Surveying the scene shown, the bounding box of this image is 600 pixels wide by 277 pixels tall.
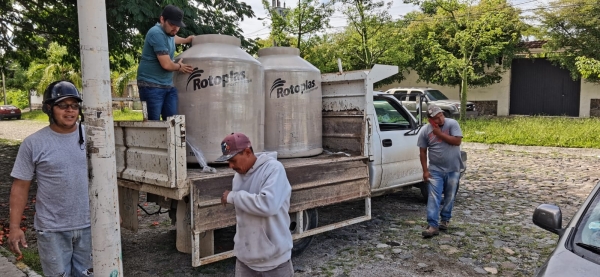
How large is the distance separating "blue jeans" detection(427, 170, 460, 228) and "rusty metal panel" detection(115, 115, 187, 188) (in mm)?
3177

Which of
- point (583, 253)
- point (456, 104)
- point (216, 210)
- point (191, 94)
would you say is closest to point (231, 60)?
point (191, 94)

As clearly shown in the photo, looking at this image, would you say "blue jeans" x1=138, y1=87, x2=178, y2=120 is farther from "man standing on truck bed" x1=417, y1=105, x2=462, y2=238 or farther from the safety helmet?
"man standing on truck bed" x1=417, y1=105, x2=462, y2=238

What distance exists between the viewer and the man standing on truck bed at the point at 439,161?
18.2 feet

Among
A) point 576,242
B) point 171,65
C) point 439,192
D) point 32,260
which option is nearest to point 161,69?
point 171,65

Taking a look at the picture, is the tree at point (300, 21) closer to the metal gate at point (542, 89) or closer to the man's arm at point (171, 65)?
the metal gate at point (542, 89)

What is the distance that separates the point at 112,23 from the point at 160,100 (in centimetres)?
441

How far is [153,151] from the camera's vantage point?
388cm

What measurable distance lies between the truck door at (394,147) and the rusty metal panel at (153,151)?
2.85m

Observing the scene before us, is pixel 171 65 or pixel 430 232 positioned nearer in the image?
pixel 171 65

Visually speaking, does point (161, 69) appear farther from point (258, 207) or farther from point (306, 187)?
point (258, 207)

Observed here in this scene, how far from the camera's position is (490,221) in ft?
20.5

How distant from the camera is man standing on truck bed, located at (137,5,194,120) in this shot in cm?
442

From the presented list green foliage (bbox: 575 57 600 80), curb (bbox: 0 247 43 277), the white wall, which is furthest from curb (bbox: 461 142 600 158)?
curb (bbox: 0 247 43 277)

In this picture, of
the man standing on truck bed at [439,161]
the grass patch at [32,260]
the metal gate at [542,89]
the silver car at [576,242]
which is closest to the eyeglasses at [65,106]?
the grass patch at [32,260]
